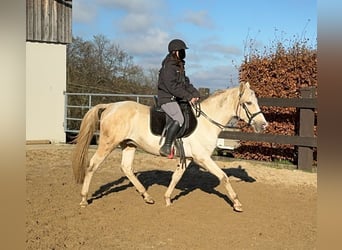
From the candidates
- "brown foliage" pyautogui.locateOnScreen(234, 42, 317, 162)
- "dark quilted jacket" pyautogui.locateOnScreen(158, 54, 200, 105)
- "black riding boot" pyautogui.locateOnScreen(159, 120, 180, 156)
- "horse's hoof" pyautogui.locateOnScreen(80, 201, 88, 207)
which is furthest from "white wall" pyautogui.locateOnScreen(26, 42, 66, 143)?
"black riding boot" pyautogui.locateOnScreen(159, 120, 180, 156)

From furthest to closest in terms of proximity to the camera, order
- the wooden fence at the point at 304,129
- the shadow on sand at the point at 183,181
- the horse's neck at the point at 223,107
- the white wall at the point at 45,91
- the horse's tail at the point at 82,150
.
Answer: the white wall at the point at 45,91, the wooden fence at the point at 304,129, the shadow on sand at the point at 183,181, the horse's tail at the point at 82,150, the horse's neck at the point at 223,107

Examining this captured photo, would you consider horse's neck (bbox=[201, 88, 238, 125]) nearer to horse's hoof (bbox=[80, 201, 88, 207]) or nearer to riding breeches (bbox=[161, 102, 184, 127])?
riding breeches (bbox=[161, 102, 184, 127])

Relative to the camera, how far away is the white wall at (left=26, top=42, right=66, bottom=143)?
1285 centimetres

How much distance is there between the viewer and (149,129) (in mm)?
5699

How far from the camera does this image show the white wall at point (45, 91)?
1285cm

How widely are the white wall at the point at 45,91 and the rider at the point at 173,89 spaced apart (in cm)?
814

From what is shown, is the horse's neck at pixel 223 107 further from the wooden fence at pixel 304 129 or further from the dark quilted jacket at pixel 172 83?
the wooden fence at pixel 304 129

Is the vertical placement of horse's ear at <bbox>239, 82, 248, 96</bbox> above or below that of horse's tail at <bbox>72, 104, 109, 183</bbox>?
above

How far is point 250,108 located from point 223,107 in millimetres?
389

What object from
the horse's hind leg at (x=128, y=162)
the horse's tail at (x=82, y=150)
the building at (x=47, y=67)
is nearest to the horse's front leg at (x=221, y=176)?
the horse's hind leg at (x=128, y=162)

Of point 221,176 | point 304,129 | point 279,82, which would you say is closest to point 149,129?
point 221,176

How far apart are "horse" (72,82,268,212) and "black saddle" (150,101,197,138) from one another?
0.06 m

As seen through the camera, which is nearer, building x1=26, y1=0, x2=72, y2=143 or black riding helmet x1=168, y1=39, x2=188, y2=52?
black riding helmet x1=168, y1=39, x2=188, y2=52
